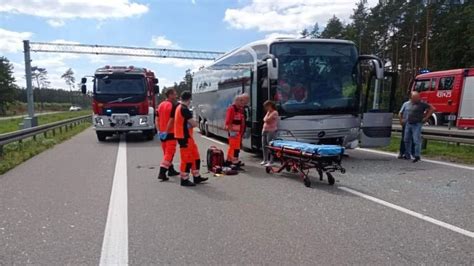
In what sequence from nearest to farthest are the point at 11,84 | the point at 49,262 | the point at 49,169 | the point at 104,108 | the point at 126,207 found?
1. the point at 49,262
2. the point at 126,207
3. the point at 49,169
4. the point at 104,108
5. the point at 11,84

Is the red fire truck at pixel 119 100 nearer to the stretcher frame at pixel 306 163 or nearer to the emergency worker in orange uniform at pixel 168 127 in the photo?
the emergency worker in orange uniform at pixel 168 127

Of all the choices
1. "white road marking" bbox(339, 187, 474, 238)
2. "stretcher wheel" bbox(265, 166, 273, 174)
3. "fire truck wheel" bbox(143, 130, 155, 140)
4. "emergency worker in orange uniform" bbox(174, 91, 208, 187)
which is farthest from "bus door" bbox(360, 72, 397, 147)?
"fire truck wheel" bbox(143, 130, 155, 140)

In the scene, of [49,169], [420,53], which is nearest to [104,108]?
[49,169]

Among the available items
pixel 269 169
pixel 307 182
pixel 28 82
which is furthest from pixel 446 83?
pixel 28 82

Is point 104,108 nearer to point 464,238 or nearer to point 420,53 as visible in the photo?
point 464,238

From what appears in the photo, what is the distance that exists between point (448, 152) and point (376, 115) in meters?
2.84

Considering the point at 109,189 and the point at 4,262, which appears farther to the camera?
the point at 109,189

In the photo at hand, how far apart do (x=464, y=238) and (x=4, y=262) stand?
472 centimetres

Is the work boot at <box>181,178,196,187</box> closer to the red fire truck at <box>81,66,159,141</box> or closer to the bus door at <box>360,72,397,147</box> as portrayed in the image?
the bus door at <box>360,72,397,147</box>

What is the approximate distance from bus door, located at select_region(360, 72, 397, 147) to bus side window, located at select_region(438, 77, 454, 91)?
12.6 meters

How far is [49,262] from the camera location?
415 cm

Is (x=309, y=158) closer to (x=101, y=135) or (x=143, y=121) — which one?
(x=143, y=121)

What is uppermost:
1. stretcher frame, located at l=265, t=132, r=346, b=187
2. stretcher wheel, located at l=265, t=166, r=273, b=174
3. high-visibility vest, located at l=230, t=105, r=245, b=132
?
high-visibility vest, located at l=230, t=105, r=245, b=132

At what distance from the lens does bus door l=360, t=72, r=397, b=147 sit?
428 inches
